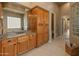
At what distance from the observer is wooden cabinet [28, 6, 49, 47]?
2.48 metres

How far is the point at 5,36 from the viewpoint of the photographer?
2213mm

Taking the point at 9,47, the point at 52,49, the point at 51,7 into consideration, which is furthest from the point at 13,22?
the point at 52,49

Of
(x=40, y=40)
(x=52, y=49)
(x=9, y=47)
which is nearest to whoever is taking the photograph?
(x=9, y=47)

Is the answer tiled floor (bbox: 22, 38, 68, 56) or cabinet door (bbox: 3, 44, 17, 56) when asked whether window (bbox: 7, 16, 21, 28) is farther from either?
tiled floor (bbox: 22, 38, 68, 56)

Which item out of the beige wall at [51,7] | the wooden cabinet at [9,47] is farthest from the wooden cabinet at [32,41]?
the beige wall at [51,7]

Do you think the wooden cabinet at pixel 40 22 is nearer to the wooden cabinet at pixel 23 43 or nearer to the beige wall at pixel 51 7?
the beige wall at pixel 51 7

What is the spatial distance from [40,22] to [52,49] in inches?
27.7

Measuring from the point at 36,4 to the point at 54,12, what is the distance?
0.42 metres

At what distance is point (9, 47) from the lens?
2.28m

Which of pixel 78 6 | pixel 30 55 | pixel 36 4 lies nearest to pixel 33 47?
pixel 30 55

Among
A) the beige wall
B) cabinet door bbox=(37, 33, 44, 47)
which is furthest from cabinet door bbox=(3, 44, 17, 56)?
the beige wall

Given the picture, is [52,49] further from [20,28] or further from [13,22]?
[13,22]

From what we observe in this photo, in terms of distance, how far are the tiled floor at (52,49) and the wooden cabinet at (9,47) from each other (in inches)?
10.2

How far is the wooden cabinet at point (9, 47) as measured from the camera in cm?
219
